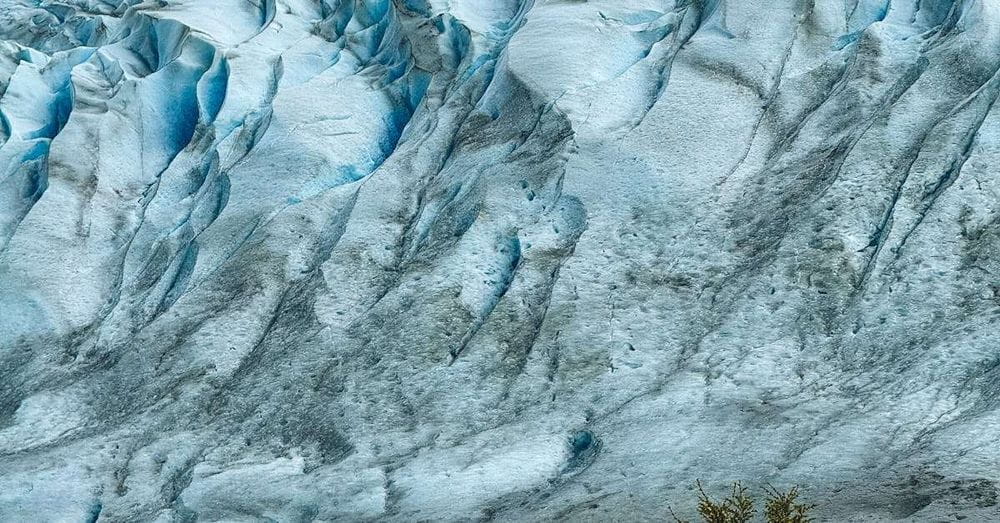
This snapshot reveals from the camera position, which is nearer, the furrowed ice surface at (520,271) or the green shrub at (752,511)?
the green shrub at (752,511)

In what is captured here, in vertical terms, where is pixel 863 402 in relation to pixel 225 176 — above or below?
above

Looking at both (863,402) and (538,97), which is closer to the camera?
(863,402)

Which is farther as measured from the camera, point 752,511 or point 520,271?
point 520,271

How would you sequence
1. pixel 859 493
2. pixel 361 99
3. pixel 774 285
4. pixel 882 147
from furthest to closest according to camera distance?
1. pixel 361 99
2. pixel 882 147
3. pixel 774 285
4. pixel 859 493

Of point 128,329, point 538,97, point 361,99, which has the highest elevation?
point 538,97

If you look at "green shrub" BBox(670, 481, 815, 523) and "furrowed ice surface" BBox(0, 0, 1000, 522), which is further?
"furrowed ice surface" BBox(0, 0, 1000, 522)

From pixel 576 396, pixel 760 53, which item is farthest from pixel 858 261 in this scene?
pixel 760 53

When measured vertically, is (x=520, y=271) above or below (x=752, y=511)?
below

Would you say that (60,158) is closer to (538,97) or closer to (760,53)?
(538,97)
